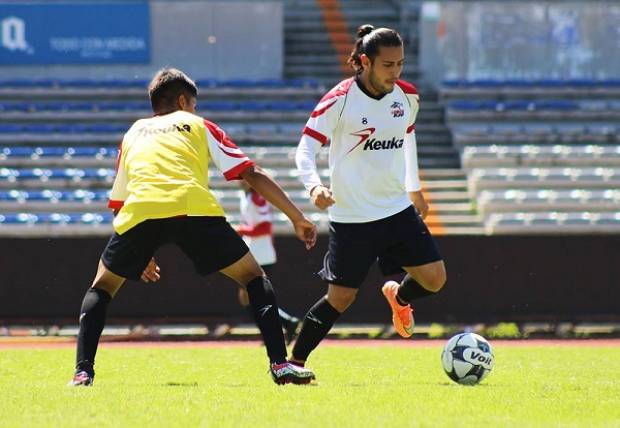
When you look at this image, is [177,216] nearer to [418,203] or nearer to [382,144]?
[382,144]

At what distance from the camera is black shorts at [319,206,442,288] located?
767cm

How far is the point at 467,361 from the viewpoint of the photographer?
7777mm

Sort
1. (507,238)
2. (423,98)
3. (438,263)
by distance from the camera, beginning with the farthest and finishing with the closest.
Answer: (423,98), (507,238), (438,263)

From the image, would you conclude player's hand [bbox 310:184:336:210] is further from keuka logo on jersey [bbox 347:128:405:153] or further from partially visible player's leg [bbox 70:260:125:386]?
partially visible player's leg [bbox 70:260:125:386]

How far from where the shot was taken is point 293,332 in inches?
516

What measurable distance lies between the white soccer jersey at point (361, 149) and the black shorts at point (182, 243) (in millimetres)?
845

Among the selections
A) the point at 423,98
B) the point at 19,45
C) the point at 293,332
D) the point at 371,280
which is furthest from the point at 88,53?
the point at 293,332

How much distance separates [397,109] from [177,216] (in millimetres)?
1683

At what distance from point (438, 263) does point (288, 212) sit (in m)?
1.42

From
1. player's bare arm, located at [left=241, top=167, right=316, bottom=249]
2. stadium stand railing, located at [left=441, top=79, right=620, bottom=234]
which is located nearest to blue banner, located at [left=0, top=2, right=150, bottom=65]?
stadium stand railing, located at [left=441, top=79, right=620, bottom=234]

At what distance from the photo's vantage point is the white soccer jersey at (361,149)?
7652mm

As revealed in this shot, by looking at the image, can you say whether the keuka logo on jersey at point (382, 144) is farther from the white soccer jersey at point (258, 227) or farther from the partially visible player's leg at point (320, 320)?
the white soccer jersey at point (258, 227)

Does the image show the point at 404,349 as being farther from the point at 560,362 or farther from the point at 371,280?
the point at 371,280

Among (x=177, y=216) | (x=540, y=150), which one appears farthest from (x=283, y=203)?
(x=540, y=150)
